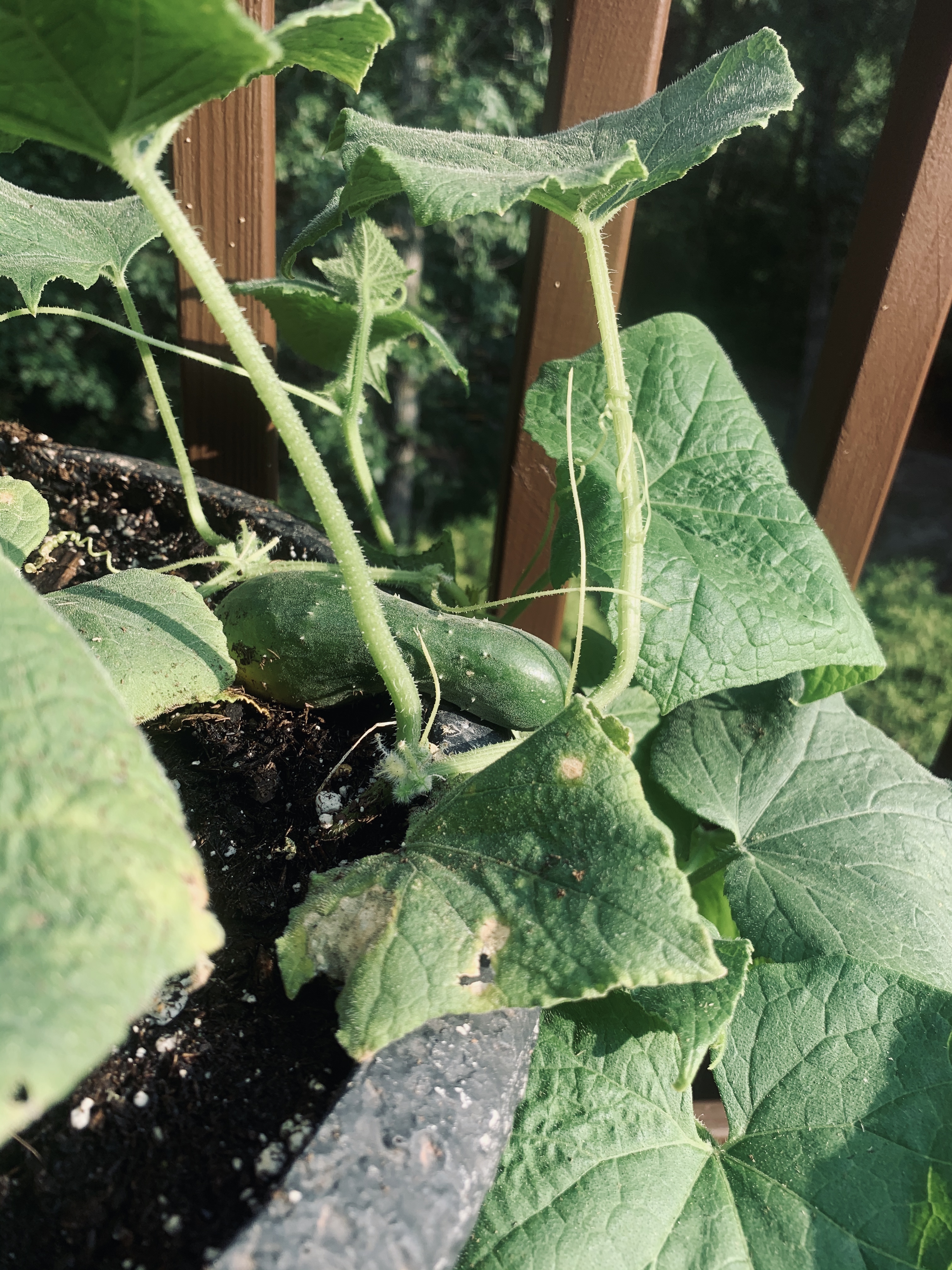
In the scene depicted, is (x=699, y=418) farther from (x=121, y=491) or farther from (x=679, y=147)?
(x=121, y=491)

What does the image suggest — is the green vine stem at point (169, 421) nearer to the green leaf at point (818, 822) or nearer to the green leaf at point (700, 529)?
the green leaf at point (700, 529)

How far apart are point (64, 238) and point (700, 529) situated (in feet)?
2.42

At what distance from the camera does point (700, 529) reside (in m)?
0.88

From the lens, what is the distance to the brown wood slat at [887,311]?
114 centimetres

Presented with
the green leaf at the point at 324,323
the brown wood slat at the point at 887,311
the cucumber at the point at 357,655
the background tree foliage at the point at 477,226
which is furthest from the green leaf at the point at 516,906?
the background tree foliage at the point at 477,226

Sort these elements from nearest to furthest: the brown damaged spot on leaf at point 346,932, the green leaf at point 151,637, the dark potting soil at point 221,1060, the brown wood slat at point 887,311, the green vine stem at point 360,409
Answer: the dark potting soil at point 221,1060 < the brown damaged spot on leaf at point 346,932 < the green leaf at point 151,637 < the green vine stem at point 360,409 < the brown wood slat at point 887,311

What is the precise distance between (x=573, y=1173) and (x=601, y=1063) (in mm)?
80

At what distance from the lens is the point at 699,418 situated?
3.17 feet

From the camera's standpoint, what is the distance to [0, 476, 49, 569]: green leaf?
771 mm

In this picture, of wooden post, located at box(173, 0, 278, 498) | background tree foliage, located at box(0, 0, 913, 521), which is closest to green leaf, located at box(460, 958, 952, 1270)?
wooden post, located at box(173, 0, 278, 498)

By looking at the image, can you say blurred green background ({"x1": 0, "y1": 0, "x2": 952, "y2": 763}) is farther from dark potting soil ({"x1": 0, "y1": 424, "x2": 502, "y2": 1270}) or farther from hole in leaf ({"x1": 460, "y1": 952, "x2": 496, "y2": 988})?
hole in leaf ({"x1": 460, "y1": 952, "x2": 496, "y2": 988})

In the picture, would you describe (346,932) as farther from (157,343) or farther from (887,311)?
(887,311)

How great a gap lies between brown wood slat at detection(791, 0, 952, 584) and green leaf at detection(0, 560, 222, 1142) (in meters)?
1.22

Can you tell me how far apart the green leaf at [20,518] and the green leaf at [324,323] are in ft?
1.17
